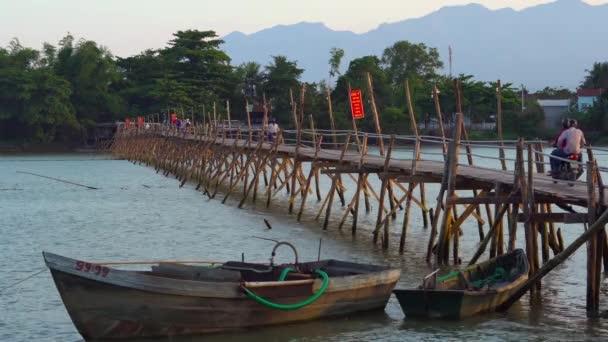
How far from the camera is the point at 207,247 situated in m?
23.0

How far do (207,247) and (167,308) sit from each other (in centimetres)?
1088

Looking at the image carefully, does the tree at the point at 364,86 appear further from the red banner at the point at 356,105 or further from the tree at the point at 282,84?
the red banner at the point at 356,105

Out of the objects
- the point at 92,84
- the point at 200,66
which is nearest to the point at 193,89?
the point at 200,66

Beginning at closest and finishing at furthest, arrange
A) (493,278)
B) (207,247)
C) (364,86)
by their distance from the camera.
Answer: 1. (493,278)
2. (207,247)
3. (364,86)

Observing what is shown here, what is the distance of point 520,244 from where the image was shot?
22156 millimetres

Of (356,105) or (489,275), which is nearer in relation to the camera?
(489,275)

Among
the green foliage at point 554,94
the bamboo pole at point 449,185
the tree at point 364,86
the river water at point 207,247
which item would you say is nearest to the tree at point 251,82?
the tree at point 364,86

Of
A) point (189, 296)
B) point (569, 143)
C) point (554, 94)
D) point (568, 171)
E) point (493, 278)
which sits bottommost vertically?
point (493, 278)

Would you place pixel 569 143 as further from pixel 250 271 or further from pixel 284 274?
pixel 250 271

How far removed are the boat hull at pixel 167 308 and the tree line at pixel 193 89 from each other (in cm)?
5741

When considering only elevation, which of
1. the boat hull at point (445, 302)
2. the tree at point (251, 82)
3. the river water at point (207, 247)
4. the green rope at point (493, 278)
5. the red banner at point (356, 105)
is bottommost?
the river water at point (207, 247)

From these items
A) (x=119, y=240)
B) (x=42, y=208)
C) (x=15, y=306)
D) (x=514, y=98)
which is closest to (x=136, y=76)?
(x=514, y=98)

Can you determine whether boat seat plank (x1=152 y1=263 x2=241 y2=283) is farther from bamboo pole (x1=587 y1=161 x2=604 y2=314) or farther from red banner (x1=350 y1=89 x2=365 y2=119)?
red banner (x1=350 y1=89 x2=365 y2=119)

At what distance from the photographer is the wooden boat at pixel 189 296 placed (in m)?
11.8
